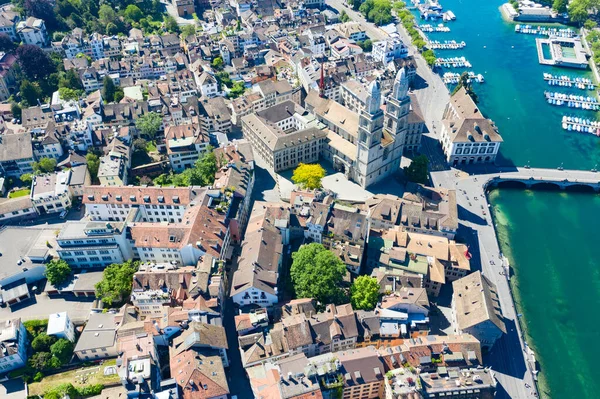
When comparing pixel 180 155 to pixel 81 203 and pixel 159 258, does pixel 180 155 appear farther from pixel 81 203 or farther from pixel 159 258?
pixel 159 258

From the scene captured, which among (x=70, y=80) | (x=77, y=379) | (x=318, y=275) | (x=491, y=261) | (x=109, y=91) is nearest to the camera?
(x=77, y=379)

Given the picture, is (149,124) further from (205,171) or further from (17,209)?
(17,209)

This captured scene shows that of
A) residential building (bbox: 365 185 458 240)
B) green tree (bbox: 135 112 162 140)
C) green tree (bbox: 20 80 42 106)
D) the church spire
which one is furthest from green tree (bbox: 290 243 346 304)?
green tree (bbox: 20 80 42 106)

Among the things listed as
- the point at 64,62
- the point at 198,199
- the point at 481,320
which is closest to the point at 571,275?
the point at 481,320

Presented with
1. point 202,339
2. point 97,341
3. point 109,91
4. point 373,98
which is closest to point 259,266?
point 202,339

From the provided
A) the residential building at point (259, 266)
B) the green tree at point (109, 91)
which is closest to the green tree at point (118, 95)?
the green tree at point (109, 91)

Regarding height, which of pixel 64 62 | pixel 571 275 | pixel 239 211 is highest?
pixel 64 62
